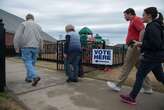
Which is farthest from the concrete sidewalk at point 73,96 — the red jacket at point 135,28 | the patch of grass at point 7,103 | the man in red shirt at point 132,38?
the red jacket at point 135,28

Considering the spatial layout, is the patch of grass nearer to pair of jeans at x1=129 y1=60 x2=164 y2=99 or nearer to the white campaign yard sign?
pair of jeans at x1=129 y1=60 x2=164 y2=99

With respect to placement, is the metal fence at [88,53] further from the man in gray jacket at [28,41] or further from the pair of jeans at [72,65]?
the man in gray jacket at [28,41]

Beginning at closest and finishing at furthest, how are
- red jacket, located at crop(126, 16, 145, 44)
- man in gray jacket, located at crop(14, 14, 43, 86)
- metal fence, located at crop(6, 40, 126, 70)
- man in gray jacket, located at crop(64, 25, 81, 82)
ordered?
red jacket, located at crop(126, 16, 145, 44), man in gray jacket, located at crop(14, 14, 43, 86), man in gray jacket, located at crop(64, 25, 81, 82), metal fence, located at crop(6, 40, 126, 70)

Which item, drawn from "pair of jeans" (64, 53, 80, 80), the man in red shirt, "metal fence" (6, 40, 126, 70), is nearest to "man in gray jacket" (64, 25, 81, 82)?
"pair of jeans" (64, 53, 80, 80)

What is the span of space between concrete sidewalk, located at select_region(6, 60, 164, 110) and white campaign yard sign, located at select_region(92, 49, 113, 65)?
1973mm

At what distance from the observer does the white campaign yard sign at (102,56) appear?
8422mm

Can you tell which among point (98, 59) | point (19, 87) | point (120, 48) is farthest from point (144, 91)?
point (120, 48)

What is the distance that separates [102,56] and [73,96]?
366 cm

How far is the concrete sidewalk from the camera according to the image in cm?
450

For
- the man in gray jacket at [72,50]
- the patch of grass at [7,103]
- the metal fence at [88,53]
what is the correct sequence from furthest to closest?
the metal fence at [88,53] < the man in gray jacket at [72,50] < the patch of grass at [7,103]

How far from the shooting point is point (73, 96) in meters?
5.12

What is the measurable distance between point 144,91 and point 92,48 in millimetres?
3623

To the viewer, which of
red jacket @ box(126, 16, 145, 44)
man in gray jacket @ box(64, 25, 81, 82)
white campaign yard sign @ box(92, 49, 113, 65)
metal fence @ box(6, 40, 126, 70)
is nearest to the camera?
red jacket @ box(126, 16, 145, 44)

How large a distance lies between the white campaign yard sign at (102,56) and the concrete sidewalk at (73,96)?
197cm
